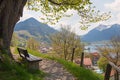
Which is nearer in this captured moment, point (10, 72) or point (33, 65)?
point (10, 72)

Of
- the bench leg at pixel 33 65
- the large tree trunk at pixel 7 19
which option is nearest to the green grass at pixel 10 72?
the large tree trunk at pixel 7 19

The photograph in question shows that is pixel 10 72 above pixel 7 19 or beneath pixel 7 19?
beneath

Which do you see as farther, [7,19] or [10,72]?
[7,19]

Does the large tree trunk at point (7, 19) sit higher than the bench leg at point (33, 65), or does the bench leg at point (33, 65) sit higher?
the large tree trunk at point (7, 19)

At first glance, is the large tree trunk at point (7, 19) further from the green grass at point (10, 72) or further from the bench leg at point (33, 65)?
the green grass at point (10, 72)

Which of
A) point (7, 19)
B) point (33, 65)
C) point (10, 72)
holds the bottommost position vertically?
point (33, 65)

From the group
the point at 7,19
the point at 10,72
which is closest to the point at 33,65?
the point at 7,19

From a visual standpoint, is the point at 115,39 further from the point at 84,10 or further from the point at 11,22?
the point at 11,22

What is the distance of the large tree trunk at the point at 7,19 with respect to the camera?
1252 centimetres

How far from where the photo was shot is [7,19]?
42.5 ft

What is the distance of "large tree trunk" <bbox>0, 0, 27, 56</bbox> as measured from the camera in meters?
12.5

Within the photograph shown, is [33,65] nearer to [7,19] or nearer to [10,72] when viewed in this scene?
[7,19]

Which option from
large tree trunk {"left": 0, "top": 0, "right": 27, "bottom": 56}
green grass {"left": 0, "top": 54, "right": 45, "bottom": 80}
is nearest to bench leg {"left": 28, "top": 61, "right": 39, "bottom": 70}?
large tree trunk {"left": 0, "top": 0, "right": 27, "bottom": 56}

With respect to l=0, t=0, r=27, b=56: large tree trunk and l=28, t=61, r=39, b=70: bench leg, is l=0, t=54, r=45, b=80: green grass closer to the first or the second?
l=0, t=0, r=27, b=56: large tree trunk
